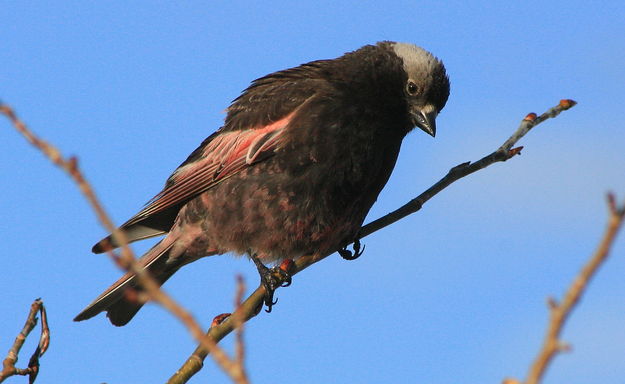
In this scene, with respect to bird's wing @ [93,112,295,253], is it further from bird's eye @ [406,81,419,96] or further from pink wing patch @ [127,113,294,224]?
bird's eye @ [406,81,419,96]

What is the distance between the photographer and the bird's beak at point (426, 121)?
6824 millimetres

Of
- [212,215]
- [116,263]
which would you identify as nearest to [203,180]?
[212,215]

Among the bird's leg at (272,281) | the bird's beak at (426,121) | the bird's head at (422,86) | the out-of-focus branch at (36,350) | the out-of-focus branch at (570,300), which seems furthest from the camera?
the bird's head at (422,86)

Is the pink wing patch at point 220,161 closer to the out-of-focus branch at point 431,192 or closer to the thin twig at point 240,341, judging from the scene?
the out-of-focus branch at point 431,192

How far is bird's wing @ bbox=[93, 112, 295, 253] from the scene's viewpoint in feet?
21.7

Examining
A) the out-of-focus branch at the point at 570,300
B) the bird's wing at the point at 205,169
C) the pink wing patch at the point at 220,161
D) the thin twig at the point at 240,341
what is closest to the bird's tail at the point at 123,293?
the bird's wing at the point at 205,169

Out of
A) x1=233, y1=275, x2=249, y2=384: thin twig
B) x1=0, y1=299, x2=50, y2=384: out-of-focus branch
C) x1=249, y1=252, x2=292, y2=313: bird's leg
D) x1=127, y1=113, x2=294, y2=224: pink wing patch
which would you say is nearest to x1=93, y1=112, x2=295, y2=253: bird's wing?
x1=127, y1=113, x2=294, y2=224: pink wing patch

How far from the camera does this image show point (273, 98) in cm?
692

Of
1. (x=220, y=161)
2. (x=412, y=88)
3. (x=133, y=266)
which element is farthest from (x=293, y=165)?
(x=133, y=266)

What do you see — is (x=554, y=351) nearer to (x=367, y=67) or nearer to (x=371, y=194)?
(x=371, y=194)

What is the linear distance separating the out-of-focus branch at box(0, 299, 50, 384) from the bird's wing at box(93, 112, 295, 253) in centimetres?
281

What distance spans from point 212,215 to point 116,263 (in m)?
5.03

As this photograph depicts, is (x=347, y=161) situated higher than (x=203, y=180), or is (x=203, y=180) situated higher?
(x=203, y=180)

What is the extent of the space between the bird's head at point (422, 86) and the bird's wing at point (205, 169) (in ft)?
3.46
